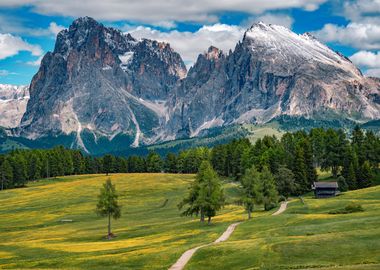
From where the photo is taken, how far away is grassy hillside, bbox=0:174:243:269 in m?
68.3

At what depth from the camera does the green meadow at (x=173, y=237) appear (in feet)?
184

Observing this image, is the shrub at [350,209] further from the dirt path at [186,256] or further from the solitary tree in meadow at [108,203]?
the solitary tree in meadow at [108,203]

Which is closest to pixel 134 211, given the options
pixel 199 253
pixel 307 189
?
pixel 307 189

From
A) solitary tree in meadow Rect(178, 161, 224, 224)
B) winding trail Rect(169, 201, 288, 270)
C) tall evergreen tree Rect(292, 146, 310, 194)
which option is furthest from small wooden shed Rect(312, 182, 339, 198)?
winding trail Rect(169, 201, 288, 270)

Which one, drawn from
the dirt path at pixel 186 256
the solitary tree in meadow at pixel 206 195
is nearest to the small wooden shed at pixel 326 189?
the solitary tree in meadow at pixel 206 195

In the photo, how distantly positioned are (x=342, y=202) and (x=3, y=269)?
64381mm

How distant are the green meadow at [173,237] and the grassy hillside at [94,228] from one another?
0.56 feet

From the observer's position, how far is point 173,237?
275 ft

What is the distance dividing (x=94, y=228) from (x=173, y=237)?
1320 inches

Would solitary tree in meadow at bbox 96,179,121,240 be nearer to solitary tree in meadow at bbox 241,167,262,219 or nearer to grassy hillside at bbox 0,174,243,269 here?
grassy hillside at bbox 0,174,243,269

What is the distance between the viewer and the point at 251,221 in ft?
299

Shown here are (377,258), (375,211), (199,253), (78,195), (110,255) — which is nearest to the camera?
(377,258)

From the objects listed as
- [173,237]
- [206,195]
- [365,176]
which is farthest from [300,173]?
[173,237]

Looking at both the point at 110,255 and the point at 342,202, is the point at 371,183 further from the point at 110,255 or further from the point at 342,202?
the point at 110,255
